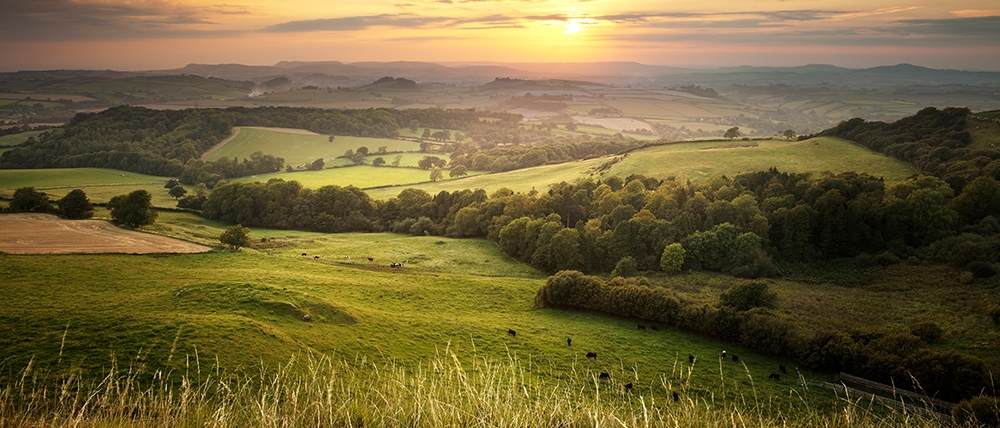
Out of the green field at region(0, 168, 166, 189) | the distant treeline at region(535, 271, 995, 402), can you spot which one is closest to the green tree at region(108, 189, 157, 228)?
the green field at region(0, 168, 166, 189)

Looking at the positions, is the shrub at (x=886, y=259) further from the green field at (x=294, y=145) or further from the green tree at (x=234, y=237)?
the green field at (x=294, y=145)

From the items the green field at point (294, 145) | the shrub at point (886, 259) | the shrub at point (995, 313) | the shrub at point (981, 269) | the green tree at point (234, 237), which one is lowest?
the shrub at point (886, 259)

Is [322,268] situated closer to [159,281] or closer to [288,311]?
[159,281]

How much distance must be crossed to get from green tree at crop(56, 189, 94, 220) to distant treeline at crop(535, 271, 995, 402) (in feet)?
198

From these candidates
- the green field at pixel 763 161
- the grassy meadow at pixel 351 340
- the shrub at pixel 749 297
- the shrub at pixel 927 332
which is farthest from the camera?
the green field at pixel 763 161

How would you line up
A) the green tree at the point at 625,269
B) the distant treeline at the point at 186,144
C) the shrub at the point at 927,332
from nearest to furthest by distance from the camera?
the shrub at the point at 927,332
the green tree at the point at 625,269
the distant treeline at the point at 186,144

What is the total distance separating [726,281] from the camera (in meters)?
59.6

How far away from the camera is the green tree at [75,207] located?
66438 millimetres

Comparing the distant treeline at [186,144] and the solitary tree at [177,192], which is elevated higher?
the distant treeline at [186,144]

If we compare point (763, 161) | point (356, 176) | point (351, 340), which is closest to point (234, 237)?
point (351, 340)

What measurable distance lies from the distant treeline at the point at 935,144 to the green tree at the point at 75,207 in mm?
112943

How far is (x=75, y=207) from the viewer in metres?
66.7

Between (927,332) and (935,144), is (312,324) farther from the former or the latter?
(935,144)

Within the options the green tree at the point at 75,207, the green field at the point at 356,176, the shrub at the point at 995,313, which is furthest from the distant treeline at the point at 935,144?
the green tree at the point at 75,207
